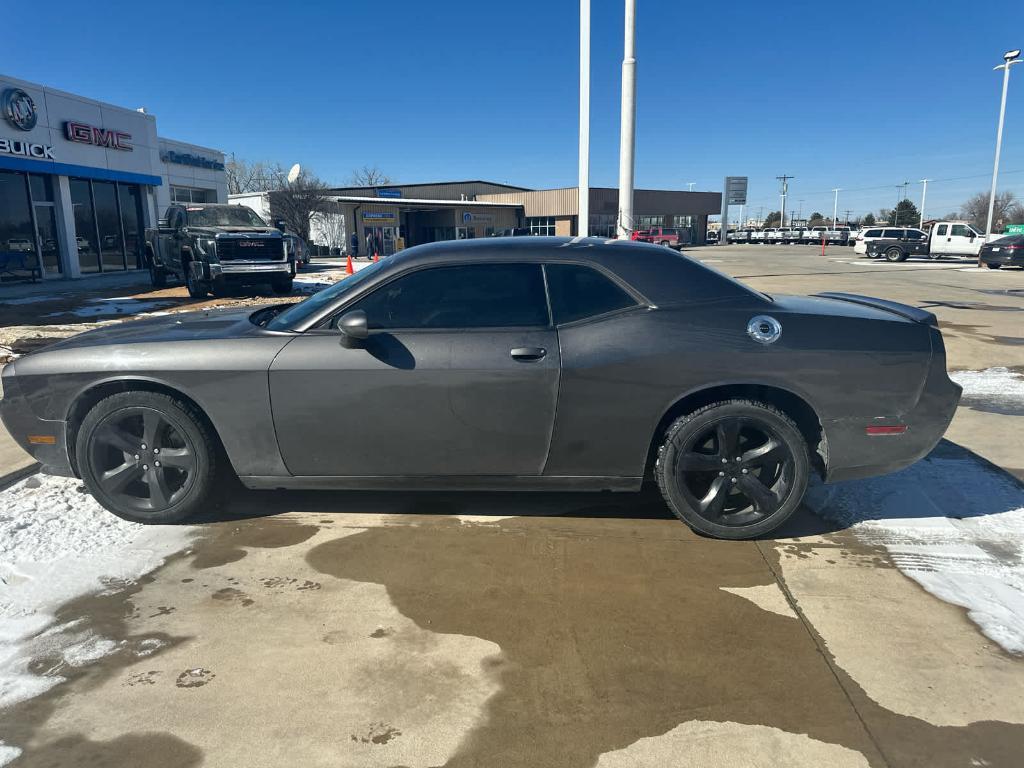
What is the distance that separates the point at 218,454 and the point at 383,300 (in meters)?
1.26

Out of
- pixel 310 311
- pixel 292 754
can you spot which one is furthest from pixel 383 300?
pixel 292 754

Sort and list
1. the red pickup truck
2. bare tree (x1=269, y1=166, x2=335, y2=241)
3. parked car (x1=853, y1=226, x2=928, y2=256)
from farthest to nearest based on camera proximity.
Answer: the red pickup truck, bare tree (x1=269, y1=166, x2=335, y2=241), parked car (x1=853, y1=226, x2=928, y2=256)

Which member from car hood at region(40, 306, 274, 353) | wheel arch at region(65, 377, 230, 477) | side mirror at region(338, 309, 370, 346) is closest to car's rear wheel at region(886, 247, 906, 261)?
car hood at region(40, 306, 274, 353)

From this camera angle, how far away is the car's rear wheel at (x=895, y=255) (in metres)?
36.4

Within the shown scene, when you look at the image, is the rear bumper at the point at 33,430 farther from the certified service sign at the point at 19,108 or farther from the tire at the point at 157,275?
the certified service sign at the point at 19,108

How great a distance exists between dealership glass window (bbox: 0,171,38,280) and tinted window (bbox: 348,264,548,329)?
21157 millimetres

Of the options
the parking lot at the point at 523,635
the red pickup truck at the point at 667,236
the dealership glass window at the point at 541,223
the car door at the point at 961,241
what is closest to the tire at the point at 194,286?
the parking lot at the point at 523,635

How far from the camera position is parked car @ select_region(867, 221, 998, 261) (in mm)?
34969

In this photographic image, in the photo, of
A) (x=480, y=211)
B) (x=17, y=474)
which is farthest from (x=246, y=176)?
(x=17, y=474)

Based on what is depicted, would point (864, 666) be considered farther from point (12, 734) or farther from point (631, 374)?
point (12, 734)

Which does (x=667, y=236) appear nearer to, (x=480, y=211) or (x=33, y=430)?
(x=480, y=211)

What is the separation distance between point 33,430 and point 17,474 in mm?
1096

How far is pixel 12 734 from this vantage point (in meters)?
2.20

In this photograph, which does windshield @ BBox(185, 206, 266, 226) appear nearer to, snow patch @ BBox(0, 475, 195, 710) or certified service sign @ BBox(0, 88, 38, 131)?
certified service sign @ BBox(0, 88, 38, 131)
